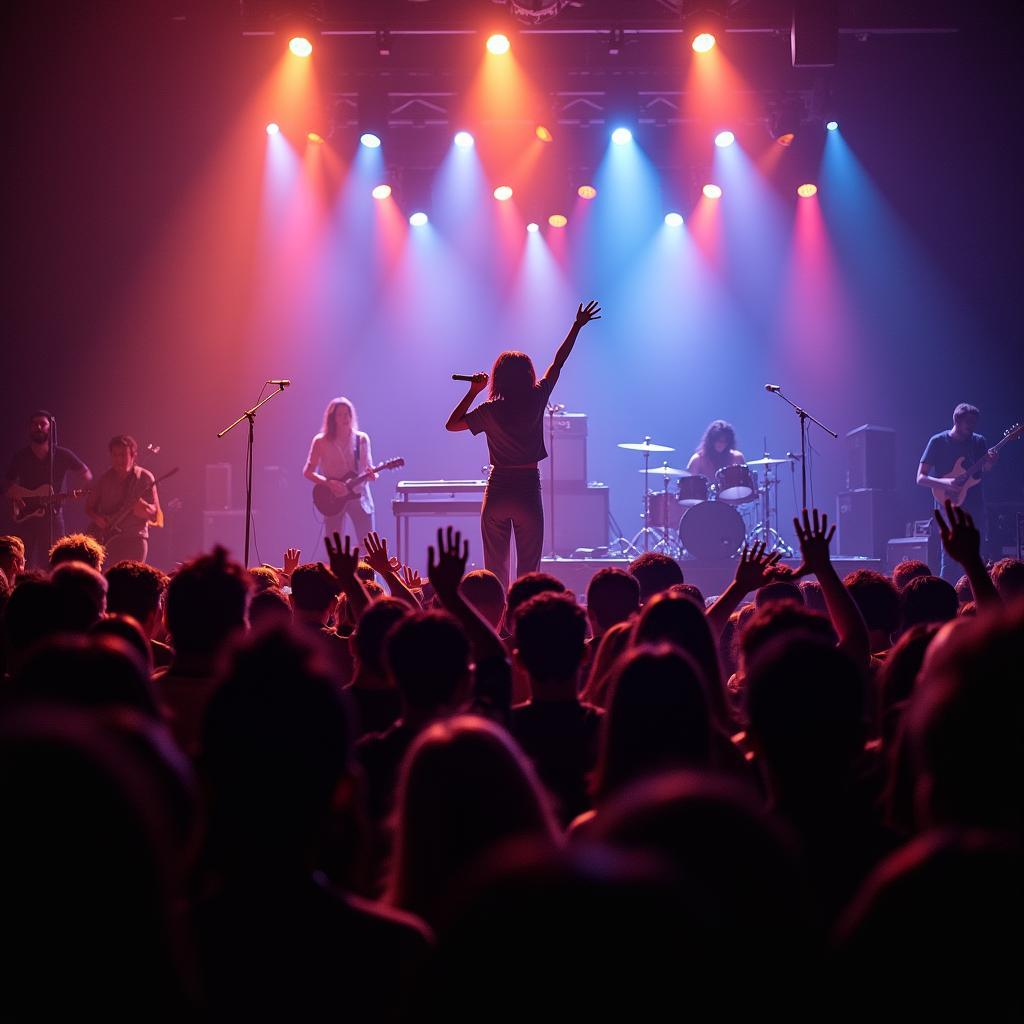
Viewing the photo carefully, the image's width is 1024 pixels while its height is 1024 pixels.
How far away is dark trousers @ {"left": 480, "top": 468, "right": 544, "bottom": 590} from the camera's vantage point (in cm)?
812

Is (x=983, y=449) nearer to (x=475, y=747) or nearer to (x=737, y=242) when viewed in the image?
(x=737, y=242)

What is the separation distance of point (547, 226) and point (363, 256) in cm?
296

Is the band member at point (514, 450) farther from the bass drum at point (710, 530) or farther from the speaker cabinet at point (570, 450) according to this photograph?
the speaker cabinet at point (570, 450)

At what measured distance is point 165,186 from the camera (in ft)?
49.8

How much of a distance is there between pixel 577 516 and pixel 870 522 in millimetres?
3954

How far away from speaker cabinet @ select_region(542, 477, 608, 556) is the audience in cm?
1148

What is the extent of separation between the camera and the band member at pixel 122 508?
36.6 feet

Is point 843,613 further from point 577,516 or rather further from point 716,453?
point 716,453

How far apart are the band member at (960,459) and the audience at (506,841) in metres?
9.32

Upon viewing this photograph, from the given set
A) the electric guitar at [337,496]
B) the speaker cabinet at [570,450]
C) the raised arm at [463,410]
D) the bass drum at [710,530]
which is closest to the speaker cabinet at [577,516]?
the speaker cabinet at [570,450]

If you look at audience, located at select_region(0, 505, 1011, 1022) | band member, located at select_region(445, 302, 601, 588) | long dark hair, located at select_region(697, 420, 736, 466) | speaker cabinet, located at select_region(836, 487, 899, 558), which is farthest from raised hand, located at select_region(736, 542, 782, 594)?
long dark hair, located at select_region(697, 420, 736, 466)

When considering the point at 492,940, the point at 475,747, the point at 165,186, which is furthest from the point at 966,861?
the point at 165,186

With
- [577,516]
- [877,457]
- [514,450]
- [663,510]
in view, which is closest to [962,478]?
[877,457]

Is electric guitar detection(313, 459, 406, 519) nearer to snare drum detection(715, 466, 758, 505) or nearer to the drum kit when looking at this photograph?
the drum kit
